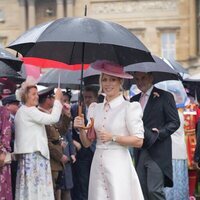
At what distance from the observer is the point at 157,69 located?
830cm

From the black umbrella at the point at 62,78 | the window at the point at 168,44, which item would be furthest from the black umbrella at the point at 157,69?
the window at the point at 168,44

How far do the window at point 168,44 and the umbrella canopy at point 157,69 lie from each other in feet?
128

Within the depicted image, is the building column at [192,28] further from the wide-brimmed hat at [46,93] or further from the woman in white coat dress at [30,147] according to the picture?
the woman in white coat dress at [30,147]

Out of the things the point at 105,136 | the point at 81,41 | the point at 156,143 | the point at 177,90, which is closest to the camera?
the point at 105,136

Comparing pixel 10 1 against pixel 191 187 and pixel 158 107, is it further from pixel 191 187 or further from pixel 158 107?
pixel 158 107

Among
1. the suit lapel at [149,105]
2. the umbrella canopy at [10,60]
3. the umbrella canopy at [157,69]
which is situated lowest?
the suit lapel at [149,105]

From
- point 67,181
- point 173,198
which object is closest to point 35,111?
point 67,181

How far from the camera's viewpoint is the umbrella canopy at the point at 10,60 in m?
7.59

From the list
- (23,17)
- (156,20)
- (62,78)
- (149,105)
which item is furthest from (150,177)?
(23,17)

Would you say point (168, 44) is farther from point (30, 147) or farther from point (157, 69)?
point (30, 147)

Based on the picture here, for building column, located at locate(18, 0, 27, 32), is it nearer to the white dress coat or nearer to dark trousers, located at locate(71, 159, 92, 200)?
dark trousers, located at locate(71, 159, 92, 200)

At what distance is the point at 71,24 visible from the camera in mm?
6672

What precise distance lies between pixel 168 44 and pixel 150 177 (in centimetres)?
4077

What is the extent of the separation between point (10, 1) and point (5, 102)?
40.9 metres
